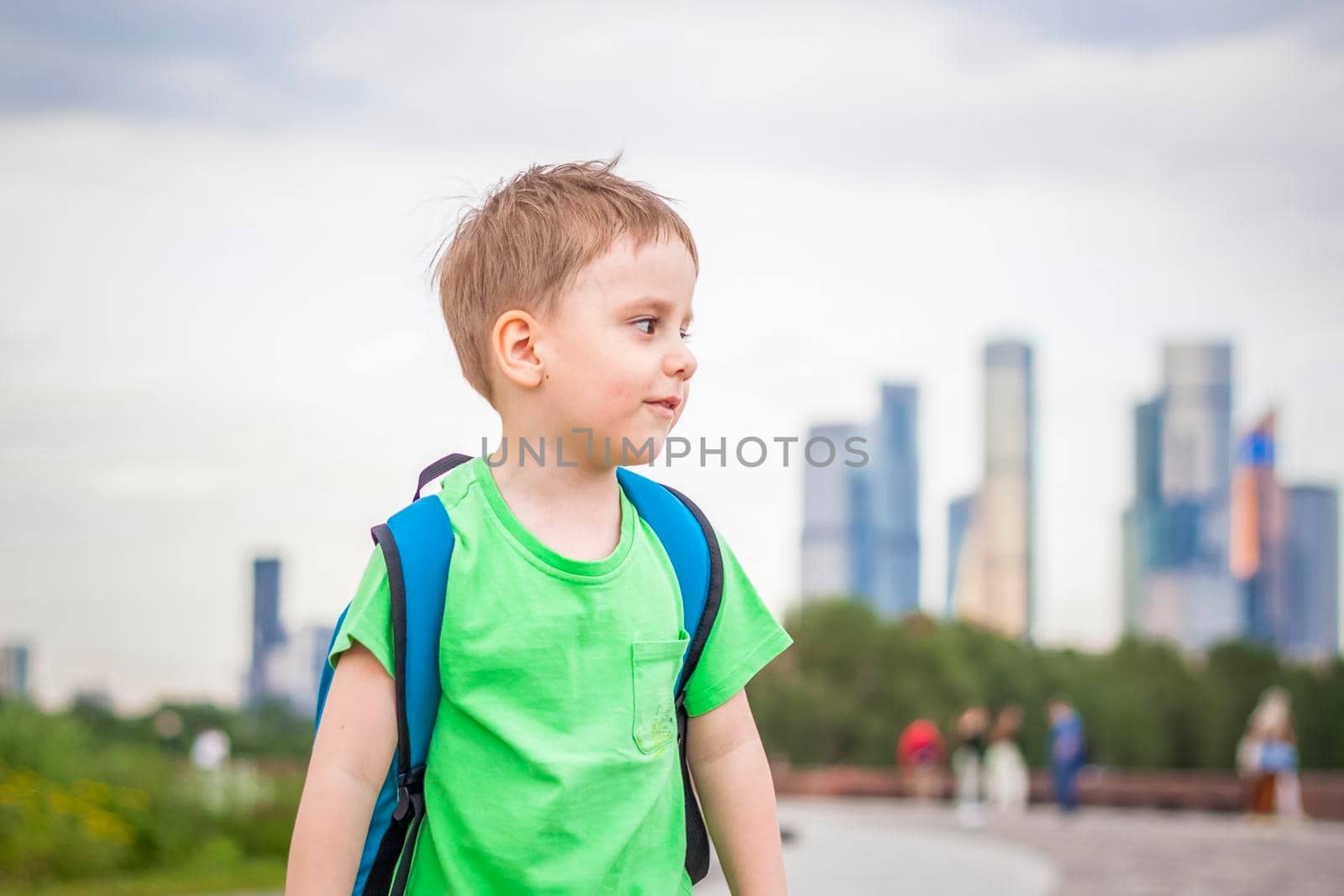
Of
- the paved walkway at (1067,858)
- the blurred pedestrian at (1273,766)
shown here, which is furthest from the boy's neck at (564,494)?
the blurred pedestrian at (1273,766)

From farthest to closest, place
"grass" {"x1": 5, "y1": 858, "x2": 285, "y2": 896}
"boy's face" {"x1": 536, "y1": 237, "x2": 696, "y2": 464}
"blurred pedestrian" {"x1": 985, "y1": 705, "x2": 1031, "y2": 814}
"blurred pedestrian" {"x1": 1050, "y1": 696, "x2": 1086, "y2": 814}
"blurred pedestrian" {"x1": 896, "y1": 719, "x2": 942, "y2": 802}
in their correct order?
"blurred pedestrian" {"x1": 896, "y1": 719, "x2": 942, "y2": 802} < "blurred pedestrian" {"x1": 985, "y1": 705, "x2": 1031, "y2": 814} < "blurred pedestrian" {"x1": 1050, "y1": 696, "x2": 1086, "y2": 814} < "grass" {"x1": 5, "y1": 858, "x2": 285, "y2": 896} < "boy's face" {"x1": 536, "y1": 237, "x2": 696, "y2": 464}

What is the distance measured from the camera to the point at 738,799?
2.02 metres

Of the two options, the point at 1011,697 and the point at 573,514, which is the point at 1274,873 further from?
the point at 1011,697

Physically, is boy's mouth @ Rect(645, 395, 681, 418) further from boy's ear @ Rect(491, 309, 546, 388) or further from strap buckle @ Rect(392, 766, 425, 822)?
strap buckle @ Rect(392, 766, 425, 822)

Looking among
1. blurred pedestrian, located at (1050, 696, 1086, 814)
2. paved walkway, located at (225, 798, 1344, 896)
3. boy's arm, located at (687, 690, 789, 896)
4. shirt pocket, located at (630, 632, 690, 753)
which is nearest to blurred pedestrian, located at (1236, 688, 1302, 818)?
paved walkway, located at (225, 798, 1344, 896)

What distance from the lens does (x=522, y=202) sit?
1.94 m

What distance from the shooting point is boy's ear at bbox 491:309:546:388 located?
1.91 metres

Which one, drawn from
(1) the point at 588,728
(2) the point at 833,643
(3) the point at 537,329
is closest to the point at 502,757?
(1) the point at 588,728

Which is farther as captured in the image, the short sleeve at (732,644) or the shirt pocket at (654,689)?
the short sleeve at (732,644)

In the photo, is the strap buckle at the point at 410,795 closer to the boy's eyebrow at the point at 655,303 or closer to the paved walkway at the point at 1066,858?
the boy's eyebrow at the point at 655,303

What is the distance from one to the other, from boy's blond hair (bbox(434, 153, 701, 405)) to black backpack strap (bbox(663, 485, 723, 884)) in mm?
401

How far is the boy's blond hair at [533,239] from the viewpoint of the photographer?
6.21 ft

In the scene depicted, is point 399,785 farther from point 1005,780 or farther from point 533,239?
point 1005,780

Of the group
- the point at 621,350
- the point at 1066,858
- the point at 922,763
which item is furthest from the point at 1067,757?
the point at 621,350
